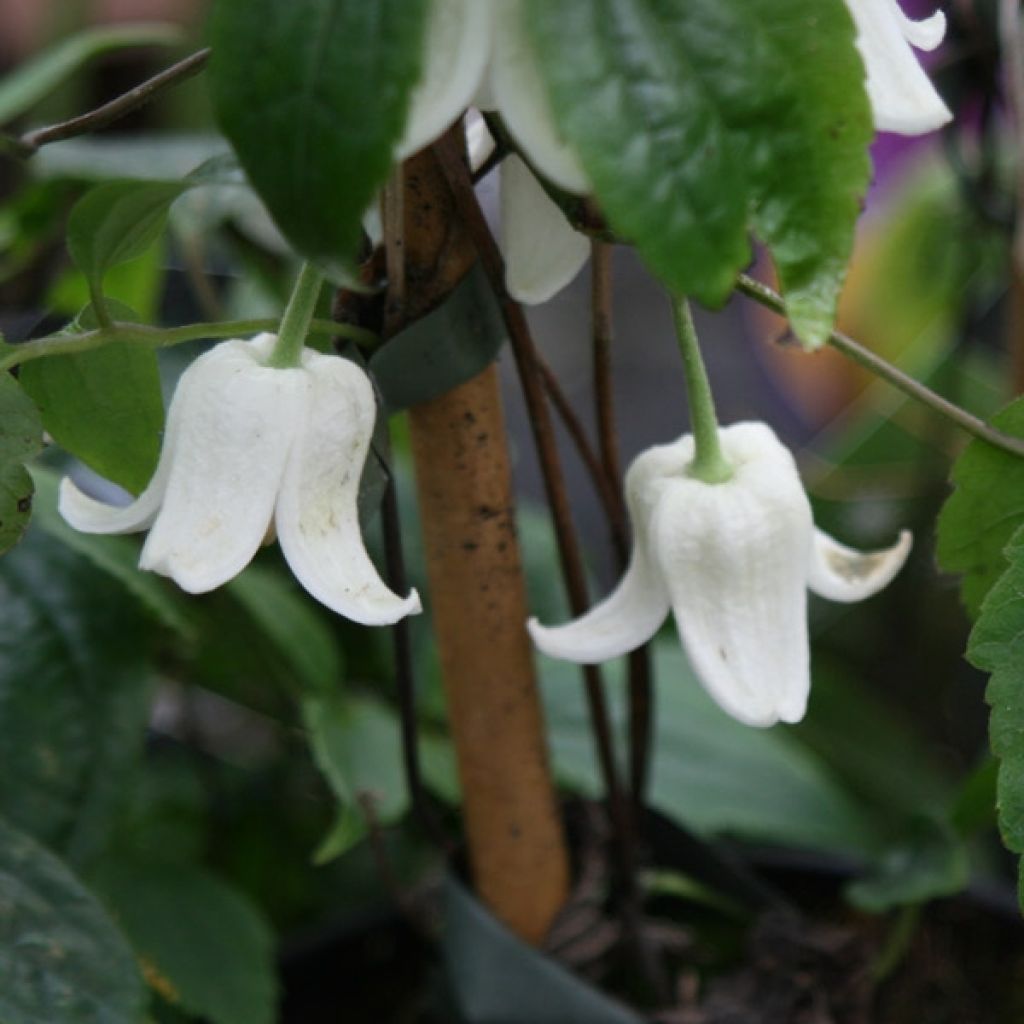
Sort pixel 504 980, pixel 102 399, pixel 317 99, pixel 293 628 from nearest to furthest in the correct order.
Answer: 1. pixel 317 99
2. pixel 102 399
3. pixel 504 980
4. pixel 293 628

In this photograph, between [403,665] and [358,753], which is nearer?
[403,665]

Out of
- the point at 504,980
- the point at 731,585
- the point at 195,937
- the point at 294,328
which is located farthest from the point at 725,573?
the point at 195,937

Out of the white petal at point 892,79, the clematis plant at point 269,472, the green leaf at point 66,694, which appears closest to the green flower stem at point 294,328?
the clematis plant at point 269,472

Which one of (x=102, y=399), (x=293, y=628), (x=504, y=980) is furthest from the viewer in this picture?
(x=293, y=628)

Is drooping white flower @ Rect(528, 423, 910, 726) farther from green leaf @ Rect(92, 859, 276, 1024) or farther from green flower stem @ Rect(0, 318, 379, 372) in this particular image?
green leaf @ Rect(92, 859, 276, 1024)

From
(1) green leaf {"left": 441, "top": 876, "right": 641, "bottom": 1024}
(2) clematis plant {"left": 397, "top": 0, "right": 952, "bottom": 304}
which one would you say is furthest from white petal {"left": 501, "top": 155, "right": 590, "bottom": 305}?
(1) green leaf {"left": 441, "top": 876, "right": 641, "bottom": 1024}

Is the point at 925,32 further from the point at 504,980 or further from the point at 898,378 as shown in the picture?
the point at 504,980

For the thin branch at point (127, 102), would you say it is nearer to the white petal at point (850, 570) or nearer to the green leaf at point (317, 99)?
the green leaf at point (317, 99)
